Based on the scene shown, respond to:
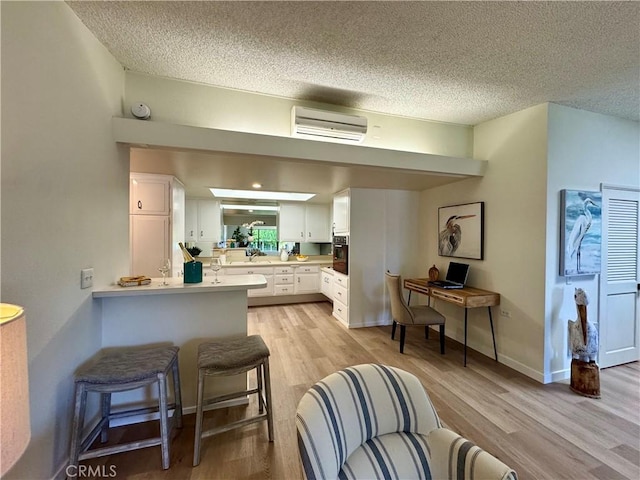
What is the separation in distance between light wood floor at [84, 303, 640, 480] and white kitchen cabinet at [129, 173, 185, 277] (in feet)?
5.41

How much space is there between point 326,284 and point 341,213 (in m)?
1.49

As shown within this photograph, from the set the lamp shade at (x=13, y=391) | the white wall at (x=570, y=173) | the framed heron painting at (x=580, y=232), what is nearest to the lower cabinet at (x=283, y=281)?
the white wall at (x=570, y=173)

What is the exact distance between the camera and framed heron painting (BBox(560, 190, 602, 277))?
8.43 feet

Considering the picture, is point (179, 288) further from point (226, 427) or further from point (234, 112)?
point (234, 112)

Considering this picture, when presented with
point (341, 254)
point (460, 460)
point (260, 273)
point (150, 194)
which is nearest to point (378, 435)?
point (460, 460)

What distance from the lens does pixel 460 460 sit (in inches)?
36.3

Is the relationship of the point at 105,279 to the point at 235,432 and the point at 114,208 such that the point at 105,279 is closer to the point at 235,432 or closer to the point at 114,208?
the point at 114,208

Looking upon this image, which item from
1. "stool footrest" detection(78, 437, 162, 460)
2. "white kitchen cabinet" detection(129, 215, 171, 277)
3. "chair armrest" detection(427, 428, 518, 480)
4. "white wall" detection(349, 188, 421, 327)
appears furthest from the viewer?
"white wall" detection(349, 188, 421, 327)

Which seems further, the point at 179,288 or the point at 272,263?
the point at 272,263

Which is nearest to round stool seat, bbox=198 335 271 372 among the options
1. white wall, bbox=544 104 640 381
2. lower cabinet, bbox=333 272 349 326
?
lower cabinet, bbox=333 272 349 326

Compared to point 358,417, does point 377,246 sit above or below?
above

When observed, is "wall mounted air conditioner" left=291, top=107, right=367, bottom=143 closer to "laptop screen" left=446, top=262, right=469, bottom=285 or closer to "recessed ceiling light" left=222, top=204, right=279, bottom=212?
"laptop screen" left=446, top=262, right=469, bottom=285

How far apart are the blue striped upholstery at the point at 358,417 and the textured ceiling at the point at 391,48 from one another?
196cm

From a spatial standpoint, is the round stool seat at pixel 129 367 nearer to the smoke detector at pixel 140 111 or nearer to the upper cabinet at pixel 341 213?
the smoke detector at pixel 140 111
